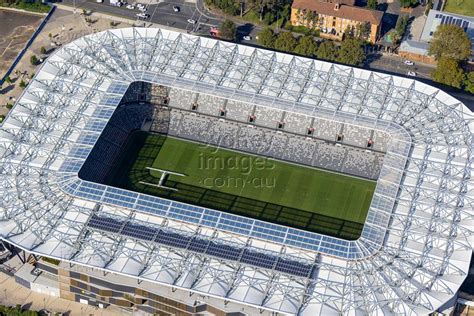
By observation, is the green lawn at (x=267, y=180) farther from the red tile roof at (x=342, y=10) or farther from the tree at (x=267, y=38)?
the red tile roof at (x=342, y=10)

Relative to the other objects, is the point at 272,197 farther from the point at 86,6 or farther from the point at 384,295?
the point at 86,6

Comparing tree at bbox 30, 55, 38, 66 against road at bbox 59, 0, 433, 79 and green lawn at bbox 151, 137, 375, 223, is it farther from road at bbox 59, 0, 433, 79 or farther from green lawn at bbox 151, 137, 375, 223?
green lawn at bbox 151, 137, 375, 223

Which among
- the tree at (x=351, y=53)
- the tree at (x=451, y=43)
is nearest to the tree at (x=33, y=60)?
the tree at (x=351, y=53)

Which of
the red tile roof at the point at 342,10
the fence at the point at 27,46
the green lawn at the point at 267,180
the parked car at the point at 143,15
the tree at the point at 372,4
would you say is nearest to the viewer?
the green lawn at the point at 267,180

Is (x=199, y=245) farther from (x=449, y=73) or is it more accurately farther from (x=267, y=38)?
(x=449, y=73)

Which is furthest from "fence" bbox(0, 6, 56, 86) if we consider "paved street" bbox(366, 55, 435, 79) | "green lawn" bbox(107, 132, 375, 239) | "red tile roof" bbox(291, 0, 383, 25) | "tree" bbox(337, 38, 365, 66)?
"paved street" bbox(366, 55, 435, 79)

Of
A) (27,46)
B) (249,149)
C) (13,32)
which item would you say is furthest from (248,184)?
(13,32)
